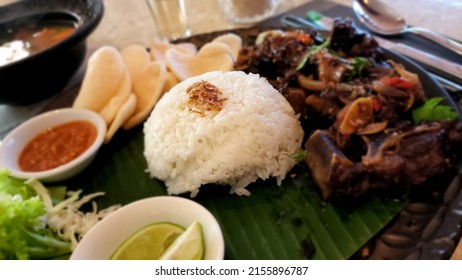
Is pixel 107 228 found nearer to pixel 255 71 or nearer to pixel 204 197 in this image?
pixel 204 197

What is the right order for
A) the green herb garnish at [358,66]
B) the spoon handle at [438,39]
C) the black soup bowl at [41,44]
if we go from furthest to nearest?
the black soup bowl at [41,44] < the spoon handle at [438,39] < the green herb garnish at [358,66]

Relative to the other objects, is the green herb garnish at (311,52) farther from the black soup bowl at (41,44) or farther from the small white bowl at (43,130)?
the black soup bowl at (41,44)

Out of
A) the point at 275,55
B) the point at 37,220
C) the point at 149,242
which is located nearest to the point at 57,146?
the point at 37,220

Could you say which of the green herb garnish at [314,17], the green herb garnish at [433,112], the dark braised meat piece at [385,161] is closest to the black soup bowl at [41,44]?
the green herb garnish at [314,17]

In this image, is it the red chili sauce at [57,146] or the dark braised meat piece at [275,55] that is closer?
the dark braised meat piece at [275,55]

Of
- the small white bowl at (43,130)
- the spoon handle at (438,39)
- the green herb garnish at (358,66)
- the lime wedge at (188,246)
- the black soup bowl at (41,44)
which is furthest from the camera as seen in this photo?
the black soup bowl at (41,44)

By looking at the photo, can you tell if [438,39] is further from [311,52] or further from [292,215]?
[292,215]

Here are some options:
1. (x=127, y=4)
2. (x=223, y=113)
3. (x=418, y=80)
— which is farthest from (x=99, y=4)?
(x=418, y=80)
